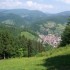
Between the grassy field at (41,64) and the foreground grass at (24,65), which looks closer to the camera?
the grassy field at (41,64)

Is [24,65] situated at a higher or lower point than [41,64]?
lower

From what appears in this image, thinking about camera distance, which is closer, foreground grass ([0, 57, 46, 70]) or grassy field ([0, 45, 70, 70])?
grassy field ([0, 45, 70, 70])

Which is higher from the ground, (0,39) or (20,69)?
(20,69)

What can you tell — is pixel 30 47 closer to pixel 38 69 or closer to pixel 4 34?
pixel 4 34

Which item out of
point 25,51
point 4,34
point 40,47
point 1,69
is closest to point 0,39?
point 4,34

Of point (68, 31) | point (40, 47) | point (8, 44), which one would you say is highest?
point (68, 31)

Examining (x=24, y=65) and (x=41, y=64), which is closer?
(x=41, y=64)

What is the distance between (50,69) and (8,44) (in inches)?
3052

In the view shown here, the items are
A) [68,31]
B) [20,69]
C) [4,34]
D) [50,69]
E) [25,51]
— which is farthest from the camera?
[25,51]

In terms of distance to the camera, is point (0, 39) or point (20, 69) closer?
point (20, 69)

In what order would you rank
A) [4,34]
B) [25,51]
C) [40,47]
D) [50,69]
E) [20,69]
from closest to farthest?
[50,69]
[20,69]
[4,34]
[25,51]
[40,47]

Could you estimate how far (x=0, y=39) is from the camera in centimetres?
9112

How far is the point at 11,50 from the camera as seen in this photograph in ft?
312

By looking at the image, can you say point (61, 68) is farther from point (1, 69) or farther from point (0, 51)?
point (0, 51)
